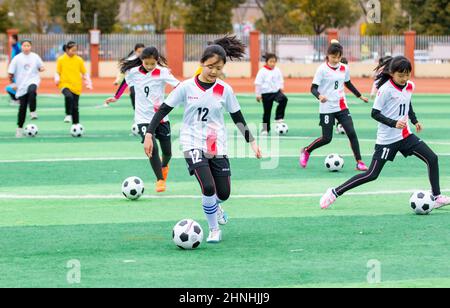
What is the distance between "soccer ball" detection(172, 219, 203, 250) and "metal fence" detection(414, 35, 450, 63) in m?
47.3

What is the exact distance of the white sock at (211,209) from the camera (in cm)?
989

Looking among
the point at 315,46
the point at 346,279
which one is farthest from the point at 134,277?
the point at 315,46

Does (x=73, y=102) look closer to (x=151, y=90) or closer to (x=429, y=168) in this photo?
(x=151, y=90)

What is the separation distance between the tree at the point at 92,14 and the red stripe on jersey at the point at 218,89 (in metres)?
54.2

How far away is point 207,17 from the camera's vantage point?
63344 millimetres

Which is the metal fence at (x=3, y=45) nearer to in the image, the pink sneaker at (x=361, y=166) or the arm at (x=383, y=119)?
the pink sneaker at (x=361, y=166)

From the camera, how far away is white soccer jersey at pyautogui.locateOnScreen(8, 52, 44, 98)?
22844 millimetres

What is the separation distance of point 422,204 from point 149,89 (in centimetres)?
468

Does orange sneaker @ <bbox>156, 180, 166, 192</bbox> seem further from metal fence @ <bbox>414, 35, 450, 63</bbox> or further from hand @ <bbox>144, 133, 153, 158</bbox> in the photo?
metal fence @ <bbox>414, 35, 450, 63</bbox>

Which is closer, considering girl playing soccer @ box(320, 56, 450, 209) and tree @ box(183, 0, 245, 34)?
girl playing soccer @ box(320, 56, 450, 209)

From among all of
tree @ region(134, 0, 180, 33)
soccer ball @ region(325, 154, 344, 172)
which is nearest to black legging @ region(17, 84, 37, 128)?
soccer ball @ region(325, 154, 344, 172)

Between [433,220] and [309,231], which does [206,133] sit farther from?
[433,220]

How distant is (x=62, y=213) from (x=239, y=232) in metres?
2.40

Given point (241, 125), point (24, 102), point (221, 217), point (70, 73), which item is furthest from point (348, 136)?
point (70, 73)
